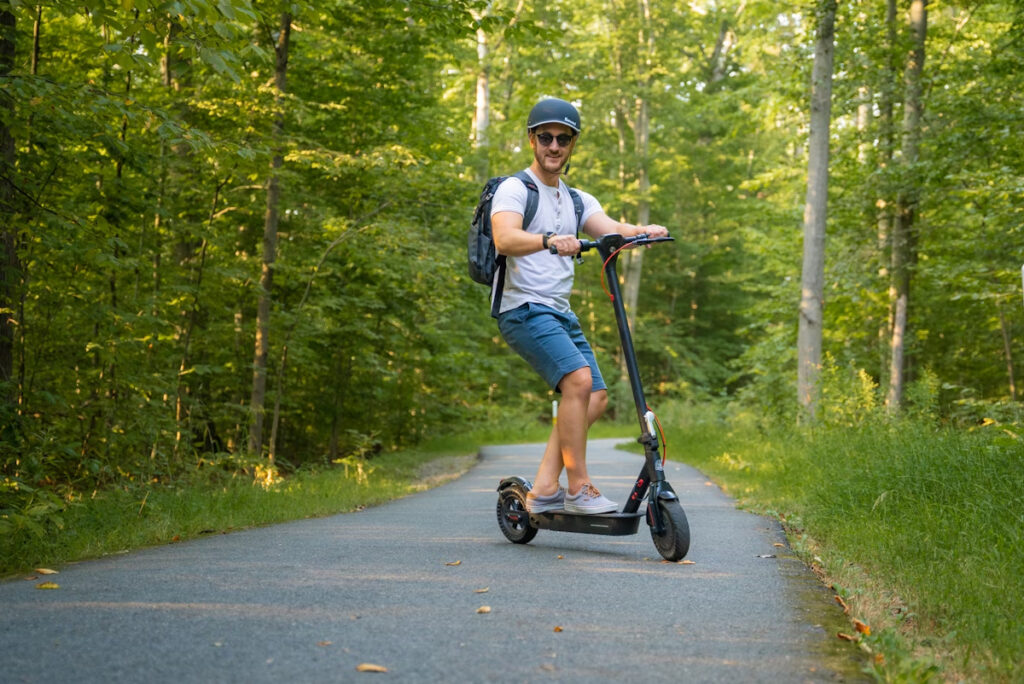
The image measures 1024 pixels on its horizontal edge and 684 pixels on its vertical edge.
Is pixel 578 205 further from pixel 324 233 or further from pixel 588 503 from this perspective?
pixel 324 233

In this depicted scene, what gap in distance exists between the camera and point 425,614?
377 cm

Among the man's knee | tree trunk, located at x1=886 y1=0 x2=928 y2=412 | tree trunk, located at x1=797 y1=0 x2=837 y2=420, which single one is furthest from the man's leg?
tree trunk, located at x1=886 y1=0 x2=928 y2=412

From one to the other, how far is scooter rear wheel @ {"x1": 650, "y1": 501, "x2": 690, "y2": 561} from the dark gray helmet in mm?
1962

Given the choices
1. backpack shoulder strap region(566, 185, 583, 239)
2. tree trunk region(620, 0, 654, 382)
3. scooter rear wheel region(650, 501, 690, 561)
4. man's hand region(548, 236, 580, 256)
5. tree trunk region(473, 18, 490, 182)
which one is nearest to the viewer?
man's hand region(548, 236, 580, 256)

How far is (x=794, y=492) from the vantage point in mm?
8180

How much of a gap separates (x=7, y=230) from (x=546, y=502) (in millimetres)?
3629

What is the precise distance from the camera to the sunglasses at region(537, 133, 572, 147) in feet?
17.4

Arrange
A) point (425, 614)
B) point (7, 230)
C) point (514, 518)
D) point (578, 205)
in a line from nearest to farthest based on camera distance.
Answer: point (425, 614) < point (578, 205) < point (514, 518) < point (7, 230)

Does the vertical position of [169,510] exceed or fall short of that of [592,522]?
it falls short

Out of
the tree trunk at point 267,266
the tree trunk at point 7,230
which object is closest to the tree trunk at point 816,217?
the tree trunk at point 267,266

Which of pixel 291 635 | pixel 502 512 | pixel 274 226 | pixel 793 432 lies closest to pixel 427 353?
pixel 274 226

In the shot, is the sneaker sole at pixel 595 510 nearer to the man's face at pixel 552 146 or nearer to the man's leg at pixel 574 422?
the man's leg at pixel 574 422

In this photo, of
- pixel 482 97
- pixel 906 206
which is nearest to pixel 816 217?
pixel 906 206

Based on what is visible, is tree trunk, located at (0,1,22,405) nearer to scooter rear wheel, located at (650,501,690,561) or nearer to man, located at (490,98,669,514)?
man, located at (490,98,669,514)
